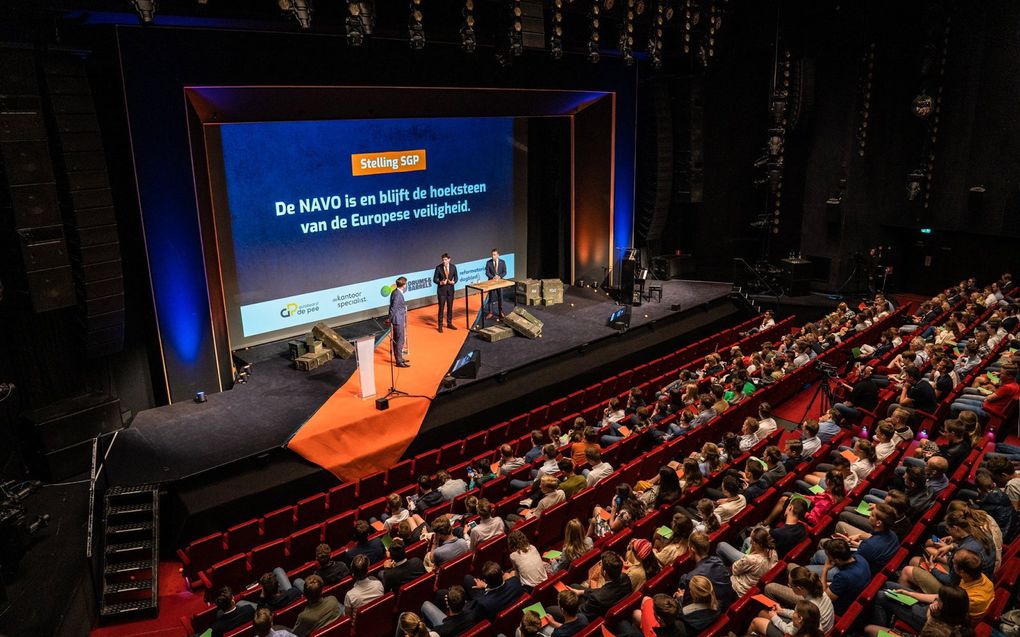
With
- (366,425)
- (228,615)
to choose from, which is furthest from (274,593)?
(366,425)

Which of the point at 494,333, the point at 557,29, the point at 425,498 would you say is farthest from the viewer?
the point at 494,333

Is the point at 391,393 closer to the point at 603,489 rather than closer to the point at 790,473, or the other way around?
the point at 603,489

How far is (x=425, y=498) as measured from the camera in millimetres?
6574

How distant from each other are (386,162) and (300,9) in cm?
424

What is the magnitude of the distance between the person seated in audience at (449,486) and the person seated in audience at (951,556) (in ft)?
12.4

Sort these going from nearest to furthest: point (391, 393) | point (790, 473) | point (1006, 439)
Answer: point (790, 473) → point (1006, 439) → point (391, 393)

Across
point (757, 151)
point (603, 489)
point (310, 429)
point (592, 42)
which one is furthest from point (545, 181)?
point (603, 489)

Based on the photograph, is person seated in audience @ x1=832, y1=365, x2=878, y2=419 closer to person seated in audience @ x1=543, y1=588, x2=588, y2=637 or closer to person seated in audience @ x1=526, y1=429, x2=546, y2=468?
person seated in audience @ x1=526, y1=429, x2=546, y2=468

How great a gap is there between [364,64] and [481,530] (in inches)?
281

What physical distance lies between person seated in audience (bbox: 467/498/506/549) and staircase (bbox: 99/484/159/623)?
3.07 m

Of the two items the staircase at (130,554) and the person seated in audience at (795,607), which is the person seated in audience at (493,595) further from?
the staircase at (130,554)

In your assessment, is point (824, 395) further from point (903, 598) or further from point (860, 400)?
point (903, 598)

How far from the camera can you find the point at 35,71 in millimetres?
7070

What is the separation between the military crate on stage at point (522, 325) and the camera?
11586 mm
